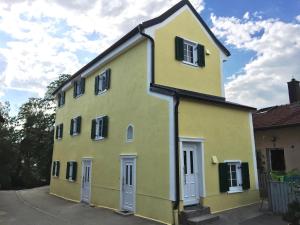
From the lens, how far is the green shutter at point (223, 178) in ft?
37.0

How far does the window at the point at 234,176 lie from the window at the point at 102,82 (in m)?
7.66

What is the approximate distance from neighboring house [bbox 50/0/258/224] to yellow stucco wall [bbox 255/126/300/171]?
9.56 ft

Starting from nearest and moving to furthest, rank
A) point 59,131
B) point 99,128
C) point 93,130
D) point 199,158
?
point 199,158, point 99,128, point 93,130, point 59,131

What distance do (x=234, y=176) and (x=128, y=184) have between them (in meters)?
4.68

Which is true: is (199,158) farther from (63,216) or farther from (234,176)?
(63,216)

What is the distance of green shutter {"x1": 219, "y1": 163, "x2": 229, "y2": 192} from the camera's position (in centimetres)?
1129

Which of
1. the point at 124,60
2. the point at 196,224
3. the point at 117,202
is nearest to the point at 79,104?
the point at 124,60

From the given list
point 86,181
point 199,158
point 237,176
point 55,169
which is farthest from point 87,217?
point 55,169

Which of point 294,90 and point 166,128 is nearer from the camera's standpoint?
point 166,128

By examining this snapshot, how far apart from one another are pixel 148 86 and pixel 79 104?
8596 mm

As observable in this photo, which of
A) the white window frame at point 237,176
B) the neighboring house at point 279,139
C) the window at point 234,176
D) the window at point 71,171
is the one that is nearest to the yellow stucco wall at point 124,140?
the window at point 71,171

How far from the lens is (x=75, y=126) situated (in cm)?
1939

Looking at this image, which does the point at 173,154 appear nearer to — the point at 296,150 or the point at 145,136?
the point at 145,136

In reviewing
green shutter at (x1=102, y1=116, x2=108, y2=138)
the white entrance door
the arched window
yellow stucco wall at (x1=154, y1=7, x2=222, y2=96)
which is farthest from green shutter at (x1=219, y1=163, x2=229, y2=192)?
green shutter at (x1=102, y1=116, x2=108, y2=138)
